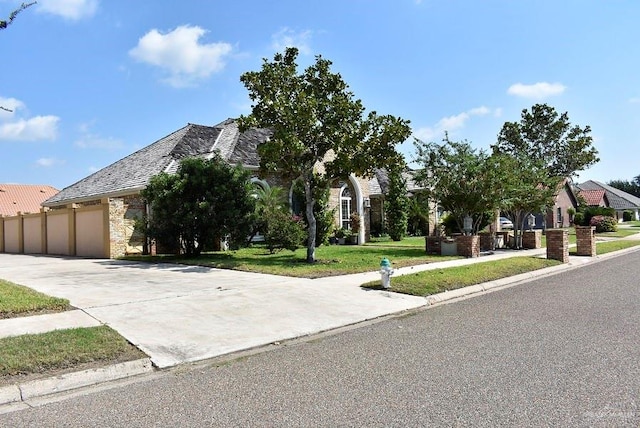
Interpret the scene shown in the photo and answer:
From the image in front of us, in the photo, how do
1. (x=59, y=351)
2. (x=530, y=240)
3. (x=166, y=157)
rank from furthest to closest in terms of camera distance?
1. (x=166, y=157)
2. (x=530, y=240)
3. (x=59, y=351)

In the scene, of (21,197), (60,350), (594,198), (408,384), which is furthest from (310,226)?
(594,198)

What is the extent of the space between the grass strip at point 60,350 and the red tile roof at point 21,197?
1809 inches

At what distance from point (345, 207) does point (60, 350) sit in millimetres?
22714

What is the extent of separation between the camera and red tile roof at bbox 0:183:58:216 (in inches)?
1811

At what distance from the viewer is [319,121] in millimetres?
15945

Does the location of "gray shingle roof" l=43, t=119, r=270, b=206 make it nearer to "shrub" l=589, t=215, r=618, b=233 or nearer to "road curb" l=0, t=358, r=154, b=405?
"road curb" l=0, t=358, r=154, b=405

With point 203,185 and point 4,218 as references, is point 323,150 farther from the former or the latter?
point 4,218

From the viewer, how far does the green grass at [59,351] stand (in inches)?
209

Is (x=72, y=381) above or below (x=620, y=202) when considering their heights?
below

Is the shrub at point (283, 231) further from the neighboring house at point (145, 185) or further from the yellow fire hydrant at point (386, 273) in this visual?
the yellow fire hydrant at point (386, 273)

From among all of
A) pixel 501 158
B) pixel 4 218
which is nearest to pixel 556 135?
pixel 501 158

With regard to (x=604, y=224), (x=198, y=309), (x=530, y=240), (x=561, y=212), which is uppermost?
(x=561, y=212)

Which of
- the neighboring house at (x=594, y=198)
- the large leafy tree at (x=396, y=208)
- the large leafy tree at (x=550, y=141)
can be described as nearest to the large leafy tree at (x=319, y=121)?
the large leafy tree at (x=396, y=208)

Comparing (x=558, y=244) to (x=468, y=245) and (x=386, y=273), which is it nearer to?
(x=468, y=245)
